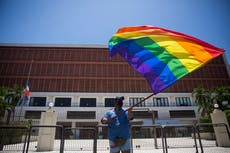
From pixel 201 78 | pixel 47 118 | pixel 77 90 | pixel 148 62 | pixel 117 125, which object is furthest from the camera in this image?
pixel 201 78

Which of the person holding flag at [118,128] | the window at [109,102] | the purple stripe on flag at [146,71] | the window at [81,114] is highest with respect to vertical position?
the window at [109,102]

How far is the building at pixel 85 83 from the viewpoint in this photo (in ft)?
121

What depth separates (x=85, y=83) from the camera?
3947 centimetres

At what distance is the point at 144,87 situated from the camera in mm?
40281

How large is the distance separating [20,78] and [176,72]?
4209cm

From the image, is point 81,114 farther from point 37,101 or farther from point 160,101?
point 160,101

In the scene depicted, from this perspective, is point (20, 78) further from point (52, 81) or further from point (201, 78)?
point (201, 78)

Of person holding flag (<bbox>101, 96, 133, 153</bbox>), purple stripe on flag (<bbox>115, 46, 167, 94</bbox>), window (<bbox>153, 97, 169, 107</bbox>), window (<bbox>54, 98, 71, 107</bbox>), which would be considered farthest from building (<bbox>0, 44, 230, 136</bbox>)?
person holding flag (<bbox>101, 96, 133, 153</bbox>)

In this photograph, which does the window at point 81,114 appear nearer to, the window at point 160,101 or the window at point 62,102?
the window at point 62,102

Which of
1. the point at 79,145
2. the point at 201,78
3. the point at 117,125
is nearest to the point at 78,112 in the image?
the point at 79,145

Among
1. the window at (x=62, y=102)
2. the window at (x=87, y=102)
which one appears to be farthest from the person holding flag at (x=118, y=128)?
the window at (x=62, y=102)

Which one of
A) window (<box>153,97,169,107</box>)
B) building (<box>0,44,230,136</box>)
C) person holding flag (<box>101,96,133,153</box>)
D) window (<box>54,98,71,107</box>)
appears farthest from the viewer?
window (<box>153,97,169,107</box>)

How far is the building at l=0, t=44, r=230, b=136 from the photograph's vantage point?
36.8m

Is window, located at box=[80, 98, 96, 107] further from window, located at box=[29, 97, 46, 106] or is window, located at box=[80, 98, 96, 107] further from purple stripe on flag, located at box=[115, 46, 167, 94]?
purple stripe on flag, located at box=[115, 46, 167, 94]
